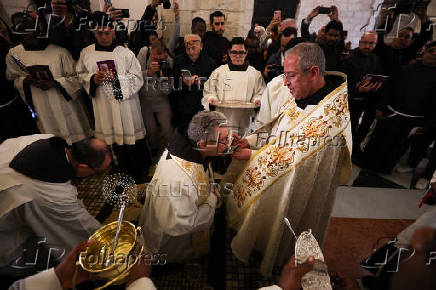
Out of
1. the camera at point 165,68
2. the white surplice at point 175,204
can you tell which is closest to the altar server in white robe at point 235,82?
the camera at point 165,68

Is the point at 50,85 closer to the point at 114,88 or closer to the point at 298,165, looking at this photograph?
the point at 114,88

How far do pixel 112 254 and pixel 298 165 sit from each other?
1618 millimetres

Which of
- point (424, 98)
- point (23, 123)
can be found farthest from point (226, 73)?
point (23, 123)

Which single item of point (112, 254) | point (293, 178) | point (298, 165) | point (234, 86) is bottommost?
point (112, 254)

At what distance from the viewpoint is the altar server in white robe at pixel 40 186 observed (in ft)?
5.73

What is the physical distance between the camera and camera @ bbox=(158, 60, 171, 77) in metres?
3.81

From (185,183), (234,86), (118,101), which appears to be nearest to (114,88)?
(118,101)

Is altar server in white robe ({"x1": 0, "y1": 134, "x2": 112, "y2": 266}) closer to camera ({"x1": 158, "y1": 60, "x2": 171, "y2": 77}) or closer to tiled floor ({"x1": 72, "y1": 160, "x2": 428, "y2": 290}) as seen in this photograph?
tiled floor ({"x1": 72, "y1": 160, "x2": 428, "y2": 290})

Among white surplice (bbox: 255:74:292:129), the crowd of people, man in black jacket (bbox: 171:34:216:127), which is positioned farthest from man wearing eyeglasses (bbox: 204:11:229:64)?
white surplice (bbox: 255:74:292:129)

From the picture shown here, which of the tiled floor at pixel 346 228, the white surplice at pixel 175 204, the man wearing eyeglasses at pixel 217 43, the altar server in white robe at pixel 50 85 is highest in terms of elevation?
the man wearing eyeglasses at pixel 217 43

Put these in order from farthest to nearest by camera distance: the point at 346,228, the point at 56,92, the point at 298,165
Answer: the point at 56,92 < the point at 346,228 < the point at 298,165

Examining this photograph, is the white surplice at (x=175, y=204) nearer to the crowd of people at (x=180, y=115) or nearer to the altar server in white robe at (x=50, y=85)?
the crowd of people at (x=180, y=115)

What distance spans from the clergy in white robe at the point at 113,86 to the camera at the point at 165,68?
1.16ft

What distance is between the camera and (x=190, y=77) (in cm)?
406
